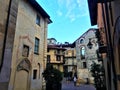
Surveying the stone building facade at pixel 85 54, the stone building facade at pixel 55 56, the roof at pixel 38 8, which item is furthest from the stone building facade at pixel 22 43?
the stone building facade at pixel 55 56

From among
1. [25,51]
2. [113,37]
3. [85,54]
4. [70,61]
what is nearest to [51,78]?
[25,51]

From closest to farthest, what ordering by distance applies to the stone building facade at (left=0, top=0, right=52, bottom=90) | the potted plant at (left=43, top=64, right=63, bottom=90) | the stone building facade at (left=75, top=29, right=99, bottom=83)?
the stone building facade at (left=0, top=0, right=52, bottom=90) < the potted plant at (left=43, top=64, right=63, bottom=90) < the stone building facade at (left=75, top=29, right=99, bottom=83)

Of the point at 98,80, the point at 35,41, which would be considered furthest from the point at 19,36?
the point at 98,80

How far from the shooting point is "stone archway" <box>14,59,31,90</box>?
1270 cm

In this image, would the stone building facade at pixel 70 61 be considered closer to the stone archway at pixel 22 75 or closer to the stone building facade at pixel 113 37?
the stone archway at pixel 22 75

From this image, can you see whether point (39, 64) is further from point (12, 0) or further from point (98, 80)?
point (12, 0)

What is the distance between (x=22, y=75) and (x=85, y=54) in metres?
27.4

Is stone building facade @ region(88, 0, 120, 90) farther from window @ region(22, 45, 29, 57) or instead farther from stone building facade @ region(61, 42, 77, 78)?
stone building facade @ region(61, 42, 77, 78)

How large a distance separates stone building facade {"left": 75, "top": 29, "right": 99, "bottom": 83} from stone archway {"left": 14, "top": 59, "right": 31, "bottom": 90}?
24.4 metres

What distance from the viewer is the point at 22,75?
13.5 m

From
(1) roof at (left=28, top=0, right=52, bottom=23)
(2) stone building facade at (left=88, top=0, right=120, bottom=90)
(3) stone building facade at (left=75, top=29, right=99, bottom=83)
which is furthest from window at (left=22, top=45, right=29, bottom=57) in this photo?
(3) stone building facade at (left=75, top=29, right=99, bottom=83)

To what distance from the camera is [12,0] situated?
8.17 m

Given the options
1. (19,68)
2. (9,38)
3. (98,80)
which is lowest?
(98,80)

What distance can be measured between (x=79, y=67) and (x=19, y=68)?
91.1ft
